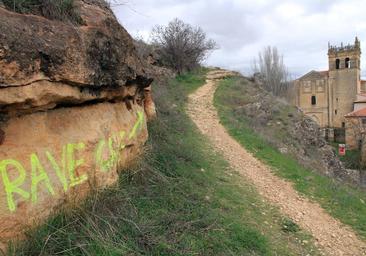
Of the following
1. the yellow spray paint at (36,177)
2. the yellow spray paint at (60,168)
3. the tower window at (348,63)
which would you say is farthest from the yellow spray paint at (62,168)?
the tower window at (348,63)

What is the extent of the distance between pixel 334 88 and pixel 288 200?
50.2m

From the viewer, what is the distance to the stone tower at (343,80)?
165 ft

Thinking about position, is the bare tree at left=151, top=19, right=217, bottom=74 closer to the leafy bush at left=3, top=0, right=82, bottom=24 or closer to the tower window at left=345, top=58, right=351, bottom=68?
the leafy bush at left=3, top=0, right=82, bottom=24

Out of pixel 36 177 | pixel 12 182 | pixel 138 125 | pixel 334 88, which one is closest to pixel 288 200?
pixel 138 125

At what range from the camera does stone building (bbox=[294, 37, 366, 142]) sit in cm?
A: 5050

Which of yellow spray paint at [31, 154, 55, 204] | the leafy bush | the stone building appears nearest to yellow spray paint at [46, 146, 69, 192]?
yellow spray paint at [31, 154, 55, 204]

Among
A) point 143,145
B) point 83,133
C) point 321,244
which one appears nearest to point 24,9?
point 83,133

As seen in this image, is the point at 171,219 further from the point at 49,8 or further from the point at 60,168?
the point at 49,8

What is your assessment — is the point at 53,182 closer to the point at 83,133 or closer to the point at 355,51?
the point at 83,133

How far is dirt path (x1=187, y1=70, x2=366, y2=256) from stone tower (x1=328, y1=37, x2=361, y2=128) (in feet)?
146

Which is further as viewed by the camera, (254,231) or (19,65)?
(254,231)

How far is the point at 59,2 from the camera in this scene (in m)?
4.21

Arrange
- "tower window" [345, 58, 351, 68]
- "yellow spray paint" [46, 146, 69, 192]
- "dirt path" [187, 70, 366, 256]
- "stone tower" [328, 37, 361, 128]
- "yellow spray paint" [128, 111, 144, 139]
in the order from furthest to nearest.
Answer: "tower window" [345, 58, 351, 68], "stone tower" [328, 37, 361, 128], "yellow spray paint" [128, 111, 144, 139], "dirt path" [187, 70, 366, 256], "yellow spray paint" [46, 146, 69, 192]

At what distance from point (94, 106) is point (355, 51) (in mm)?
54695
